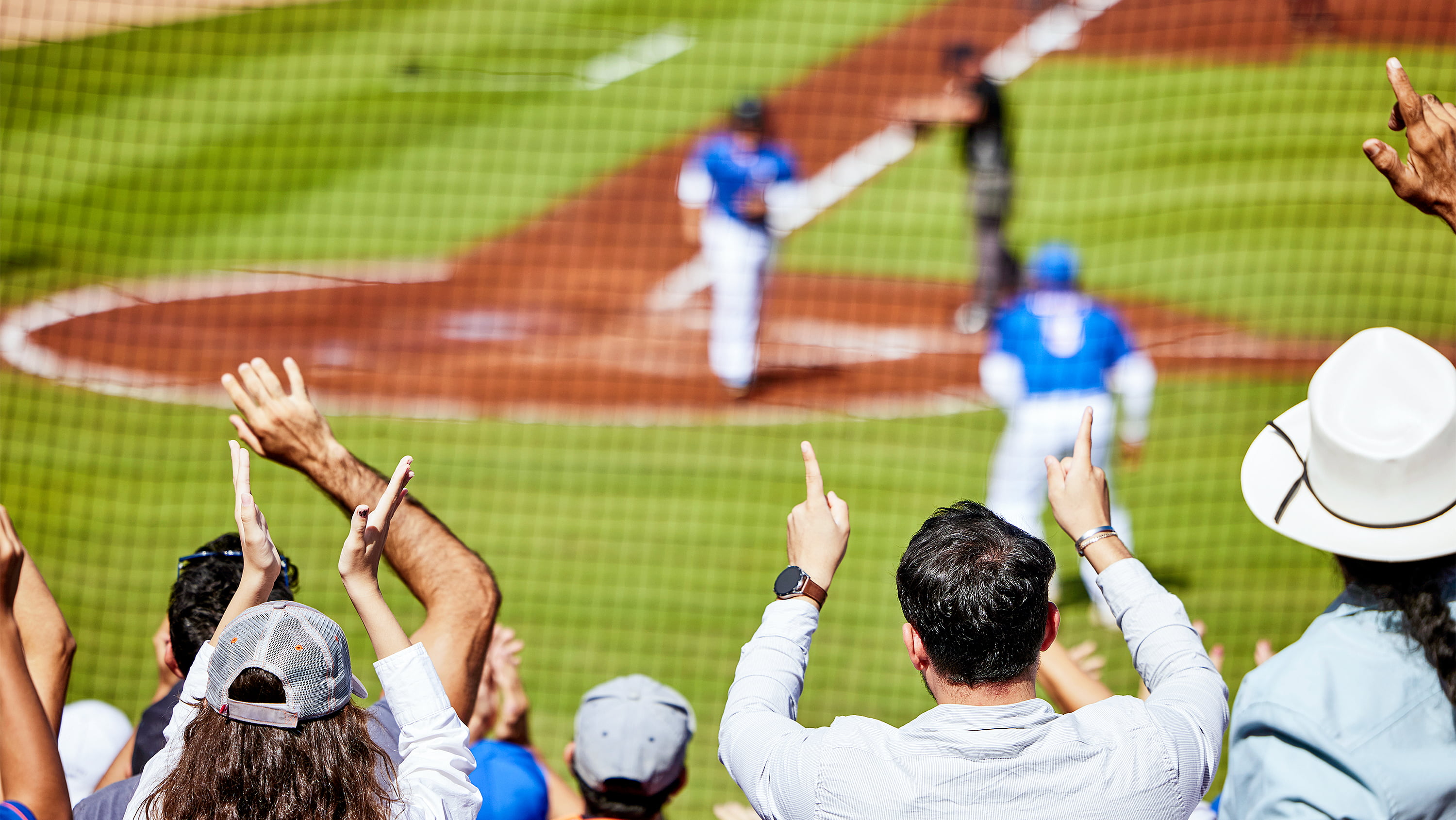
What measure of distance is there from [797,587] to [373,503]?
1080 millimetres

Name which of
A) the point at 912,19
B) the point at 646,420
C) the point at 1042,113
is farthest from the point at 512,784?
the point at 912,19

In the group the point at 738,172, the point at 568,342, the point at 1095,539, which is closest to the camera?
the point at 1095,539

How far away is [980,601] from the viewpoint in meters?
1.89

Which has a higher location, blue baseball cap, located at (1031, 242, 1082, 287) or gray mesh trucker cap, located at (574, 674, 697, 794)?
blue baseball cap, located at (1031, 242, 1082, 287)

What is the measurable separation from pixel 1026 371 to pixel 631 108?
1186 cm

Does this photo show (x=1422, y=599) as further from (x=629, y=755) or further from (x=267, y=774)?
(x=267, y=774)

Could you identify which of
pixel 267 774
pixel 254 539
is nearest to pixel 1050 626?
pixel 267 774

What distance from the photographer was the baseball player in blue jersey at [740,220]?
918cm

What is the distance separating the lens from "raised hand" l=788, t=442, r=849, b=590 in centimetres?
214

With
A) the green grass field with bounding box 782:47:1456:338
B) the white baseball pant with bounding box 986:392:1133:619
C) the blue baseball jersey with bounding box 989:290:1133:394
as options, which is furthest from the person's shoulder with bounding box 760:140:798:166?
the white baseball pant with bounding box 986:392:1133:619

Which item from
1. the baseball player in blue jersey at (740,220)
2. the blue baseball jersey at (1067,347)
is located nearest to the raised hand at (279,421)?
the blue baseball jersey at (1067,347)

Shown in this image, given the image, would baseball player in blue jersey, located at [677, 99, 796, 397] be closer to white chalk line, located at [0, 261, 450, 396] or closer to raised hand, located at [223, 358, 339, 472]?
white chalk line, located at [0, 261, 450, 396]

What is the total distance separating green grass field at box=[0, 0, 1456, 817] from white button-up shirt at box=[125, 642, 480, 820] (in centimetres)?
318

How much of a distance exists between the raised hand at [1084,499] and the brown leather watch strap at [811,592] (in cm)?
41
